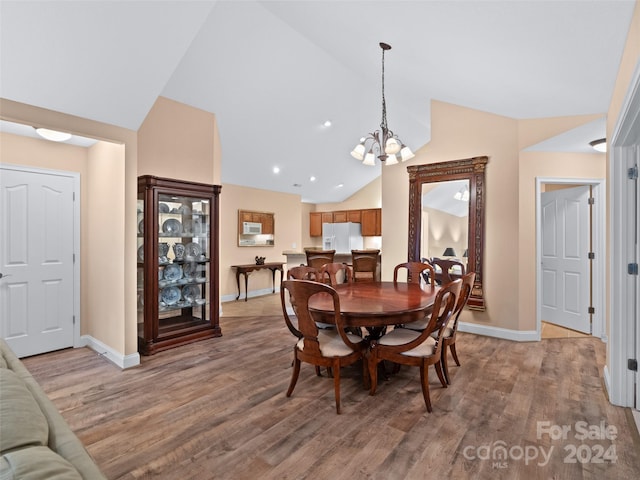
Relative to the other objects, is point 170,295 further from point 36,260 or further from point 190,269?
point 36,260

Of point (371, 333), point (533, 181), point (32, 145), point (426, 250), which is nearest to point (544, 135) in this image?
point (533, 181)

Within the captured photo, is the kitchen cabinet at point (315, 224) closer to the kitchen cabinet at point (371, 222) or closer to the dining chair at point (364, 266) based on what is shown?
the kitchen cabinet at point (371, 222)

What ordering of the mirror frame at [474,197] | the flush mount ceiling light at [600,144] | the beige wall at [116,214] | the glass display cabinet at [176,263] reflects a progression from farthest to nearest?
the mirror frame at [474,197], the flush mount ceiling light at [600,144], the glass display cabinet at [176,263], the beige wall at [116,214]

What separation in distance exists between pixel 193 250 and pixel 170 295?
0.58 metres

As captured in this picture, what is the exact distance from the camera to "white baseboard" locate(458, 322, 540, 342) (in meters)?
4.00

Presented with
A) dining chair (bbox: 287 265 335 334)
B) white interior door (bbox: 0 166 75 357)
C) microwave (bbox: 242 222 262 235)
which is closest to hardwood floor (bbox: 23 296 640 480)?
white interior door (bbox: 0 166 75 357)

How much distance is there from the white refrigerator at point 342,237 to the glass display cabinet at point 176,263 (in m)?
4.87

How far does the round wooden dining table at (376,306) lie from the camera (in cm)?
238

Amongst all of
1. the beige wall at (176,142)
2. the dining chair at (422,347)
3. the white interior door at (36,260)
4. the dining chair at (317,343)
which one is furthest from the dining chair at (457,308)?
the white interior door at (36,260)

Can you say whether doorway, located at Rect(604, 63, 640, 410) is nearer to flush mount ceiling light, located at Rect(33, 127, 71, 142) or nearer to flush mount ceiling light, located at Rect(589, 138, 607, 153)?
flush mount ceiling light, located at Rect(589, 138, 607, 153)

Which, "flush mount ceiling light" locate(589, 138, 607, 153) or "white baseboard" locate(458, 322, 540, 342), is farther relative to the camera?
"white baseboard" locate(458, 322, 540, 342)

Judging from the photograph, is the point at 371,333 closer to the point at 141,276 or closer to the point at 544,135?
the point at 141,276

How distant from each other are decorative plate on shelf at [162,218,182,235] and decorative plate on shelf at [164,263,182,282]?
1.23 feet

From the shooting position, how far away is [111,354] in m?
3.35
